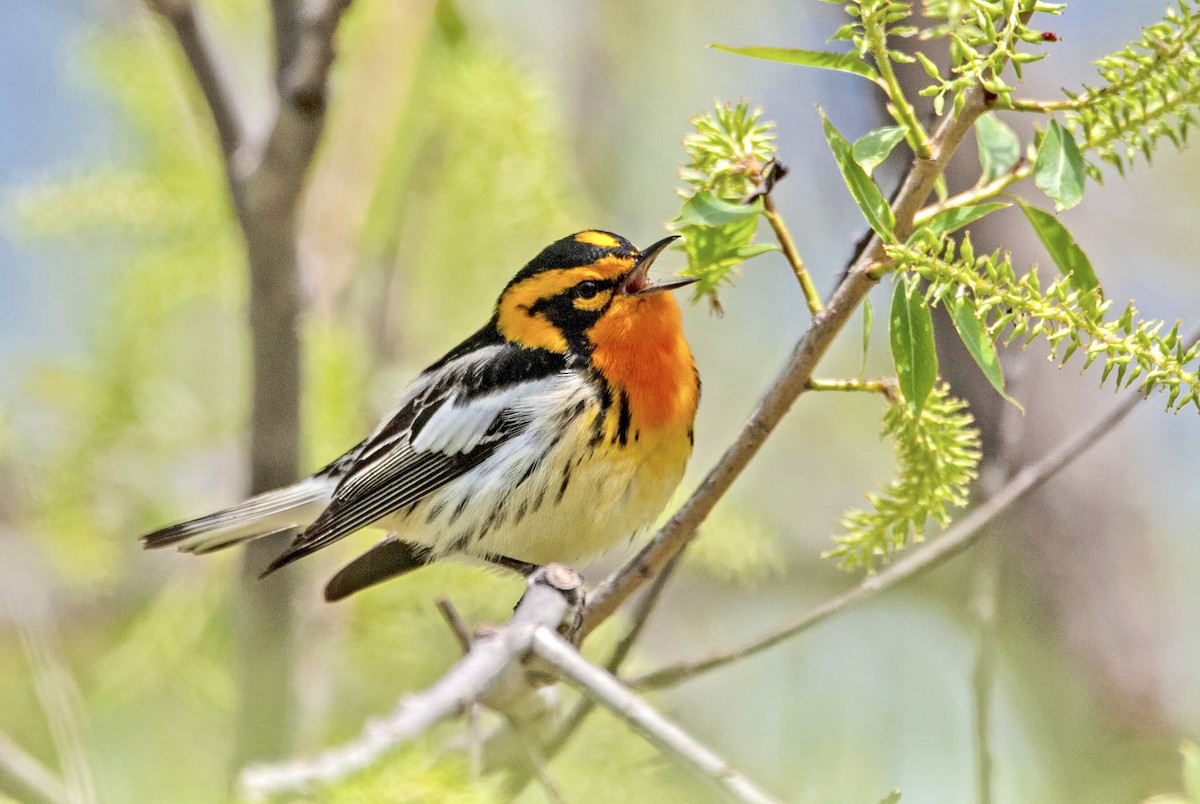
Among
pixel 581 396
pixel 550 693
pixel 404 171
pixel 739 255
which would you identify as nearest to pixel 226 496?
pixel 404 171

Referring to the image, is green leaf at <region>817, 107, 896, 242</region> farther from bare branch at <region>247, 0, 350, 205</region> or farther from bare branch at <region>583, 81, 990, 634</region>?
bare branch at <region>247, 0, 350, 205</region>

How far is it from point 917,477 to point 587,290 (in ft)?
4.18

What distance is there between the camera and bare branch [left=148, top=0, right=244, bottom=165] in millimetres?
2615

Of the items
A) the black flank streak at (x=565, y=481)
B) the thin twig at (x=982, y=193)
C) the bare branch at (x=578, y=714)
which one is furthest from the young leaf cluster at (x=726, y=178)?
the black flank streak at (x=565, y=481)

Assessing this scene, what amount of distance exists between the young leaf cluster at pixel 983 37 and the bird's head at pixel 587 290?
57.0 inches

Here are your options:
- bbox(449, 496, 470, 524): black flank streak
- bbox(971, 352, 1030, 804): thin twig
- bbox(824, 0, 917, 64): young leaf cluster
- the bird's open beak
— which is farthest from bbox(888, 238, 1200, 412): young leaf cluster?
bbox(449, 496, 470, 524): black flank streak

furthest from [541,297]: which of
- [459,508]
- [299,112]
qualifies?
[299,112]

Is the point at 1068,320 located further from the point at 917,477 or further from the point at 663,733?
the point at 663,733

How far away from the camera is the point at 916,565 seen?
2.33 meters

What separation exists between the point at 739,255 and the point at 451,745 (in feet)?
3.31

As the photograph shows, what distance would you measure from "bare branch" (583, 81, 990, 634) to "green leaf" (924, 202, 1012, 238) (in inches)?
3.7

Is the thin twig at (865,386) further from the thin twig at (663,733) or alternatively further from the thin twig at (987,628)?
the thin twig at (663,733)

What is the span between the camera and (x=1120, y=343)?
1.45 m

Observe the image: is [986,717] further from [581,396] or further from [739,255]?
[581,396]
